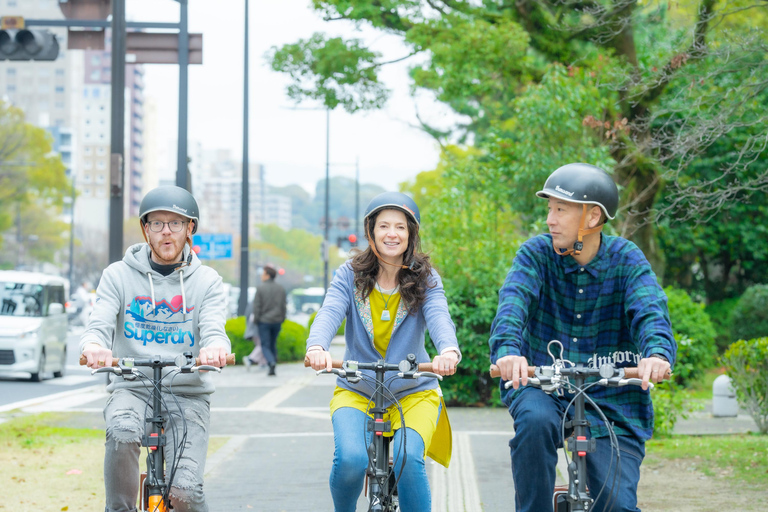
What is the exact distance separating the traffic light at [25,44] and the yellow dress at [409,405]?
9770 millimetres

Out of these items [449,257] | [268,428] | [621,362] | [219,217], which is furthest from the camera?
[219,217]

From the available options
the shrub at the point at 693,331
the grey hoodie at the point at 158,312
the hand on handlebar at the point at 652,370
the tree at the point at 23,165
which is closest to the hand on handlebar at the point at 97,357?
the grey hoodie at the point at 158,312

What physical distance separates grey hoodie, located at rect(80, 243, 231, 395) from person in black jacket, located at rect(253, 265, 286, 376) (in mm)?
13231

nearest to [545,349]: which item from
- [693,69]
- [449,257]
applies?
[693,69]

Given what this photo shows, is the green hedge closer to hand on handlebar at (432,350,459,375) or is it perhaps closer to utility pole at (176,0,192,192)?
utility pole at (176,0,192,192)

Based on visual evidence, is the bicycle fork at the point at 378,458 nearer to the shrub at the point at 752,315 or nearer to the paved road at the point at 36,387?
the paved road at the point at 36,387

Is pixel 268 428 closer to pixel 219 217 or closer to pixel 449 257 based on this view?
pixel 449 257

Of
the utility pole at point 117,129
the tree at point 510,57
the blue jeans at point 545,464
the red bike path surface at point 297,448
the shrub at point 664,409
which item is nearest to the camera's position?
the blue jeans at point 545,464

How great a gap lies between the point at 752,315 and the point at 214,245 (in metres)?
11.5

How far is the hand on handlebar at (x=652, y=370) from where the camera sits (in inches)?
141

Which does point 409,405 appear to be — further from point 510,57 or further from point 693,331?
point 510,57

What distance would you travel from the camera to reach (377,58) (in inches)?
729

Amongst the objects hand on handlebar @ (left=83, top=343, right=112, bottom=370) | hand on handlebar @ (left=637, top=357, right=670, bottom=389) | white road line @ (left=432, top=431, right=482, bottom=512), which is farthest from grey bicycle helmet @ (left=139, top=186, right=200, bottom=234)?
white road line @ (left=432, top=431, right=482, bottom=512)

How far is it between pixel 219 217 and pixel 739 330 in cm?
14845
